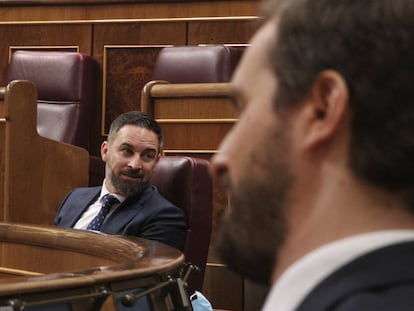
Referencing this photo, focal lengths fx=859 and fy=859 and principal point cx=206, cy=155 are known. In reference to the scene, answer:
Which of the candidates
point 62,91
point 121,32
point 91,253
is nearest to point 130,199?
point 91,253

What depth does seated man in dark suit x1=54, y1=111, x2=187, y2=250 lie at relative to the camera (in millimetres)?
1043

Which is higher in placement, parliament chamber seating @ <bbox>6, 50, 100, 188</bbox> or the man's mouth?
parliament chamber seating @ <bbox>6, 50, 100, 188</bbox>

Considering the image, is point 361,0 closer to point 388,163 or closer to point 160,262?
point 388,163

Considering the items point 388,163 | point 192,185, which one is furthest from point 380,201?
point 192,185

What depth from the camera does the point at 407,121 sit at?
20cm

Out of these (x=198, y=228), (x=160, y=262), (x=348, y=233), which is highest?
(x=348, y=233)

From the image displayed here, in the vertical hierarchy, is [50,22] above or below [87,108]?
above

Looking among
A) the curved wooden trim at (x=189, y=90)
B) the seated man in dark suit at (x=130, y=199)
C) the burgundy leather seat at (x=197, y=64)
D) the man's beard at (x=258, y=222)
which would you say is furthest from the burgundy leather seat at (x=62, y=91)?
the man's beard at (x=258, y=222)

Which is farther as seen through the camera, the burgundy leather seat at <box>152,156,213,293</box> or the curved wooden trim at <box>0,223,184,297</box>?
the burgundy leather seat at <box>152,156,213,293</box>

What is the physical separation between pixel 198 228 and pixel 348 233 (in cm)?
94

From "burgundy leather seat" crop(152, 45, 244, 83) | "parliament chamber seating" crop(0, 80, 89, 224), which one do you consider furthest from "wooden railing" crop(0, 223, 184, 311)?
"burgundy leather seat" crop(152, 45, 244, 83)

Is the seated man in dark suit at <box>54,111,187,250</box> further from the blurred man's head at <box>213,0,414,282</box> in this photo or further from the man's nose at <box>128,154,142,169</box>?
the blurred man's head at <box>213,0,414,282</box>

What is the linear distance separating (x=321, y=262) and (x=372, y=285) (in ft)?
0.05

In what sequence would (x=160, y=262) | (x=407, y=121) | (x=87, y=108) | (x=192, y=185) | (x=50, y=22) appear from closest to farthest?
(x=407, y=121) < (x=160, y=262) < (x=192, y=185) < (x=87, y=108) < (x=50, y=22)
